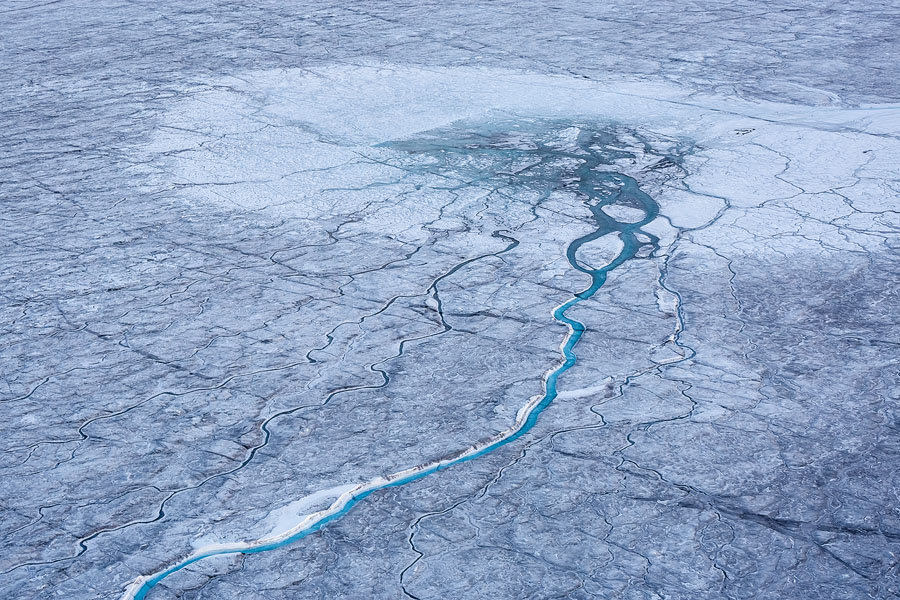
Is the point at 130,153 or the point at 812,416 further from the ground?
the point at 130,153

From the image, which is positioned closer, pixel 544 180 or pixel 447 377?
A: pixel 447 377

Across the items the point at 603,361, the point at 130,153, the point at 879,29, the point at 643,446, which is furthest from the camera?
the point at 879,29

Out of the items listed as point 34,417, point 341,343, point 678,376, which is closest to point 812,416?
point 678,376

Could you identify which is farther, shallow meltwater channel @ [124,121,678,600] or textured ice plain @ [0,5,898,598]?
shallow meltwater channel @ [124,121,678,600]

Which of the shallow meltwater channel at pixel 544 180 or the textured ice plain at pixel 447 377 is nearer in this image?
the textured ice plain at pixel 447 377

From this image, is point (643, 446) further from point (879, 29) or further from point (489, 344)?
point (879, 29)
